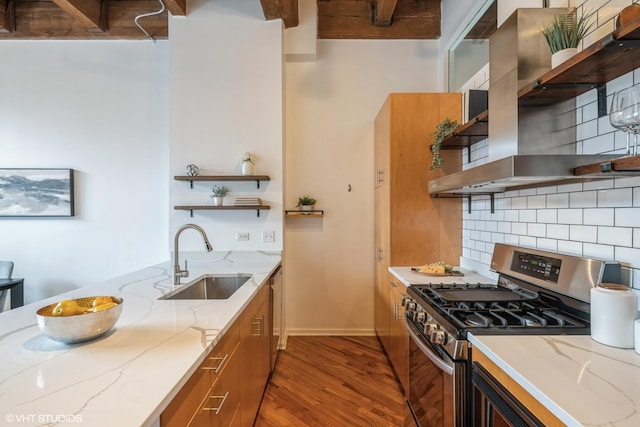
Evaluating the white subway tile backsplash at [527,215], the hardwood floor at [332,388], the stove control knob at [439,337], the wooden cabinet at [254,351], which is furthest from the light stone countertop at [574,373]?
the hardwood floor at [332,388]

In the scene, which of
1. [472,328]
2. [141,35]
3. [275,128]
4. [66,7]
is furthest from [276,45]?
[472,328]

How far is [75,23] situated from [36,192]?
1791mm

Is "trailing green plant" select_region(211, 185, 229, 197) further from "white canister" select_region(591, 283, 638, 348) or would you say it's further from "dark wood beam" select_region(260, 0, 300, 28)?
"white canister" select_region(591, 283, 638, 348)

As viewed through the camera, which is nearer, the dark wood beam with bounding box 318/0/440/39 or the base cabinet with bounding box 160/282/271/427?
the base cabinet with bounding box 160/282/271/427

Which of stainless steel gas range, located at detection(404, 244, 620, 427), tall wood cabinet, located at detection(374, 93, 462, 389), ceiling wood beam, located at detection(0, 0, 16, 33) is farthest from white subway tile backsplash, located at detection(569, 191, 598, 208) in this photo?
ceiling wood beam, located at detection(0, 0, 16, 33)

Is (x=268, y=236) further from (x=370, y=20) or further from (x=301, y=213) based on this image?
(x=370, y=20)

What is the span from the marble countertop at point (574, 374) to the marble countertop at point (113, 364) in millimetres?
931

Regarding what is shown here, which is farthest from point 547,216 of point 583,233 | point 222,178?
point 222,178

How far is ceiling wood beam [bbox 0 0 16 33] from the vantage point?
330cm

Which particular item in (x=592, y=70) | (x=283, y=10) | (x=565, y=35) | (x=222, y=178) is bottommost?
(x=222, y=178)

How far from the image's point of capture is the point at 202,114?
307 cm

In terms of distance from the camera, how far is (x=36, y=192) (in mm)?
3404

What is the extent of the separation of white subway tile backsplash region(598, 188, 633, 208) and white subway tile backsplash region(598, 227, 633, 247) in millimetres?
97

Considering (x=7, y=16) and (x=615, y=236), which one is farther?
(x=7, y=16)
